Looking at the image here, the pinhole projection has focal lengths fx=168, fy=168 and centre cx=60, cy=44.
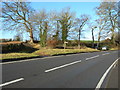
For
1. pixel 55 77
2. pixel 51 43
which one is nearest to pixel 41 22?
pixel 51 43

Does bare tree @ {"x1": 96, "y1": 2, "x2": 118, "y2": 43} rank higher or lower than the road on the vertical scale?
higher

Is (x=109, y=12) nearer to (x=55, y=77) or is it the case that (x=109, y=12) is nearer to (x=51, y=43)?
(x=51, y=43)

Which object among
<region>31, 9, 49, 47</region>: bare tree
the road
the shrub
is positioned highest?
<region>31, 9, 49, 47</region>: bare tree

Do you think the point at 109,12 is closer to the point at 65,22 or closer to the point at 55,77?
the point at 65,22

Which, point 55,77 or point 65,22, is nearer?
point 55,77

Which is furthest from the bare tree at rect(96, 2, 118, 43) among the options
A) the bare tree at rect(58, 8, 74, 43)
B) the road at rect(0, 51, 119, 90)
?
the road at rect(0, 51, 119, 90)

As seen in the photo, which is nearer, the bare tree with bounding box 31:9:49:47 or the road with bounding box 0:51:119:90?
the road with bounding box 0:51:119:90

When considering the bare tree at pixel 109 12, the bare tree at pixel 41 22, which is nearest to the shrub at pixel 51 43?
the bare tree at pixel 41 22

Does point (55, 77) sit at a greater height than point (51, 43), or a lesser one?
lesser

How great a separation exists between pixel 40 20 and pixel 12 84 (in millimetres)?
34841

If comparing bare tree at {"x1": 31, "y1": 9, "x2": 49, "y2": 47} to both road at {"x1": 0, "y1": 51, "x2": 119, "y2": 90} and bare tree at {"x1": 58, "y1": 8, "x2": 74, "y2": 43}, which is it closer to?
bare tree at {"x1": 58, "y1": 8, "x2": 74, "y2": 43}

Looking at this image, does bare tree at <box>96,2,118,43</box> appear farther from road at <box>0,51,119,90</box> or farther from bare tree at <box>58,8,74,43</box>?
road at <box>0,51,119,90</box>

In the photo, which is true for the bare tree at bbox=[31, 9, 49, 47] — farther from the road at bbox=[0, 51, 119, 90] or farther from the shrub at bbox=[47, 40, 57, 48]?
the road at bbox=[0, 51, 119, 90]

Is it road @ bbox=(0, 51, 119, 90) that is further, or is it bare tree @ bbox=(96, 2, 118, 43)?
bare tree @ bbox=(96, 2, 118, 43)
